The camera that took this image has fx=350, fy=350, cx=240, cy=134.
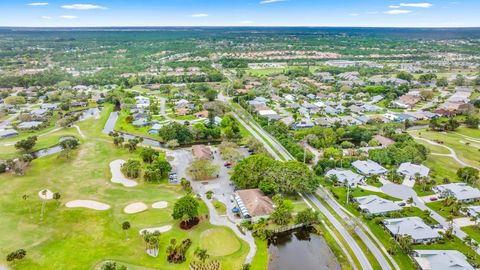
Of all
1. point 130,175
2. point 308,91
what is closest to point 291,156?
point 130,175

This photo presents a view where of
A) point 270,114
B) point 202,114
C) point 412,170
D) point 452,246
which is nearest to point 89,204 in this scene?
point 452,246

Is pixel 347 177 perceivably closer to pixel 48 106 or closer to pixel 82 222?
pixel 82 222

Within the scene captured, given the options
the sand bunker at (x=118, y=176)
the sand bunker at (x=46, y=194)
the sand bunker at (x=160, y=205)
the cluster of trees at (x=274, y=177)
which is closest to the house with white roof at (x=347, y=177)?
the cluster of trees at (x=274, y=177)

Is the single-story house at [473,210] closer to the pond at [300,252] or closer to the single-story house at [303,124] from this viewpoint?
the pond at [300,252]

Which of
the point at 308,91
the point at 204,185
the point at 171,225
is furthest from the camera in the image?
the point at 308,91

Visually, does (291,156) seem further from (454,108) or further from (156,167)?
(454,108)

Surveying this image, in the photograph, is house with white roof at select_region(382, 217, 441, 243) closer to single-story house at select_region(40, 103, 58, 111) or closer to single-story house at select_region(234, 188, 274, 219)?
single-story house at select_region(234, 188, 274, 219)
